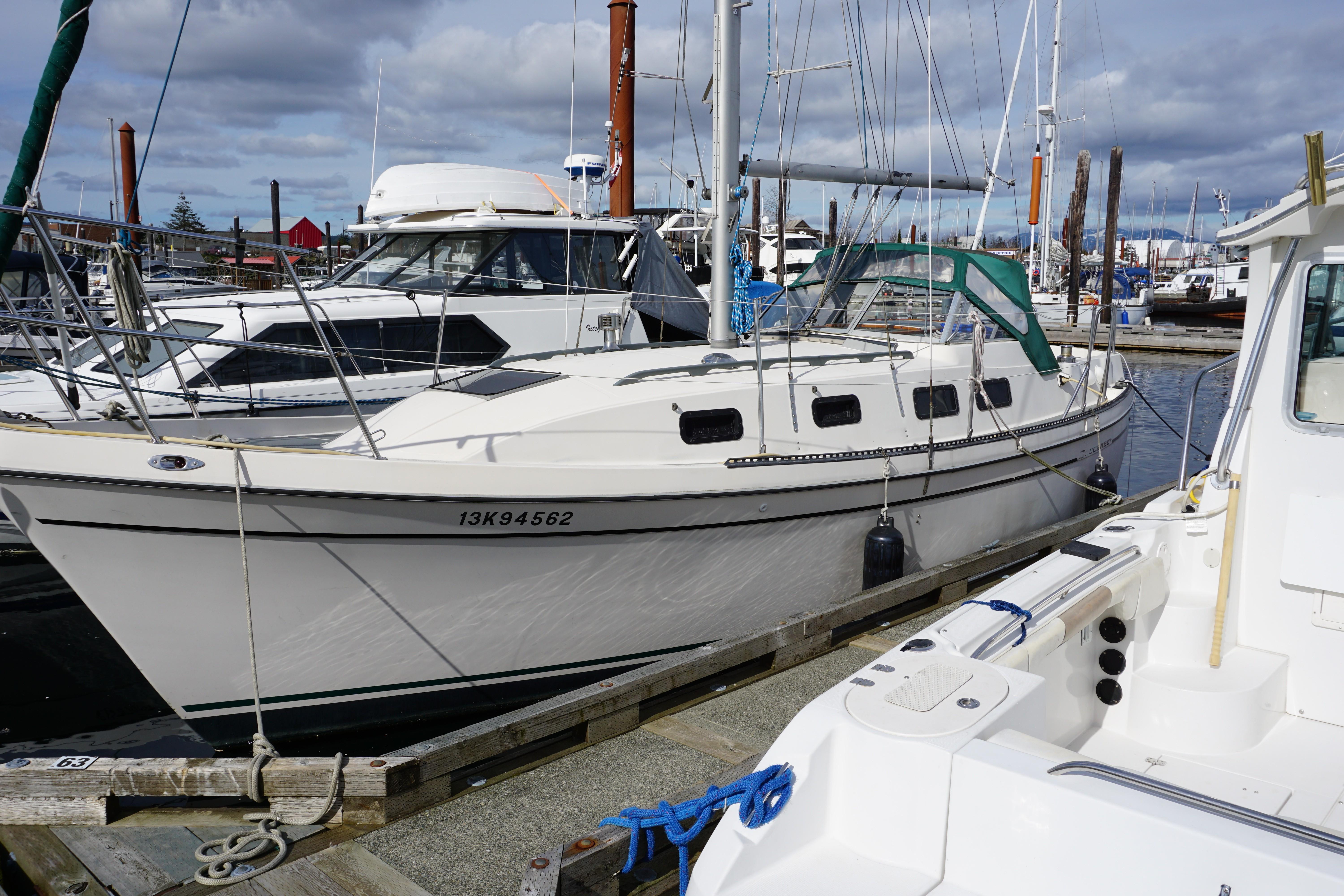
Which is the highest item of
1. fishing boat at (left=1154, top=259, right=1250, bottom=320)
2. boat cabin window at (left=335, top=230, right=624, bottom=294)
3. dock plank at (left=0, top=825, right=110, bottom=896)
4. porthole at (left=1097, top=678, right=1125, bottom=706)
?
fishing boat at (left=1154, top=259, right=1250, bottom=320)

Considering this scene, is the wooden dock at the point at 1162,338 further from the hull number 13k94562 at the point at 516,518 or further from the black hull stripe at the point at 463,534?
the hull number 13k94562 at the point at 516,518

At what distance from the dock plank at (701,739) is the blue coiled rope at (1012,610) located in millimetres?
1426

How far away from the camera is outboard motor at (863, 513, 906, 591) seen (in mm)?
6113

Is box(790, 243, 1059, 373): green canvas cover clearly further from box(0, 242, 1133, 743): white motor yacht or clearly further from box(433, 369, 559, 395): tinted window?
box(433, 369, 559, 395): tinted window

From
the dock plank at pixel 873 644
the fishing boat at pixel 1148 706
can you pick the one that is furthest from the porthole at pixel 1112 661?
the dock plank at pixel 873 644

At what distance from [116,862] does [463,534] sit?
2.02 m

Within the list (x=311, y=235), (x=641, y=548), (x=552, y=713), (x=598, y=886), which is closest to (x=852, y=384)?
(x=641, y=548)

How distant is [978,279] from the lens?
7637 millimetres

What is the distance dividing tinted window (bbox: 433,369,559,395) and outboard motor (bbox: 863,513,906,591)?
2.33 meters

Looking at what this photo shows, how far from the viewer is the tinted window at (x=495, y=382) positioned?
5.75 meters

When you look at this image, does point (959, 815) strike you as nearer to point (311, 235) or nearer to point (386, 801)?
point (386, 801)

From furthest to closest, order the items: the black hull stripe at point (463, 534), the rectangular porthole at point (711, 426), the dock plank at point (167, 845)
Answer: the rectangular porthole at point (711, 426)
the black hull stripe at point (463, 534)
the dock plank at point (167, 845)

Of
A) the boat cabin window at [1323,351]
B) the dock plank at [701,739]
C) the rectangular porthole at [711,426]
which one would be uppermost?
the boat cabin window at [1323,351]

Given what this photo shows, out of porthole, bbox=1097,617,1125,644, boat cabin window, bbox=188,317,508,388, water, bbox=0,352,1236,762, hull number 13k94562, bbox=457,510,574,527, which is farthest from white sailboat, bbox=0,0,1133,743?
porthole, bbox=1097,617,1125,644
